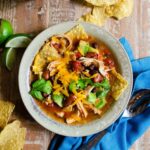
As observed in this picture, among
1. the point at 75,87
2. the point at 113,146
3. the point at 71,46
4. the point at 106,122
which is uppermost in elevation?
the point at 71,46

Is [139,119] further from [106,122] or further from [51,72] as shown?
[51,72]

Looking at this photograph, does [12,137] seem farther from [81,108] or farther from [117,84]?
[117,84]

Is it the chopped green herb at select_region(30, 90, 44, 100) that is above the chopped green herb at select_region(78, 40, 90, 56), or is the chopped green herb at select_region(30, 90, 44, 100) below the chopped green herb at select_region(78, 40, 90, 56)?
below

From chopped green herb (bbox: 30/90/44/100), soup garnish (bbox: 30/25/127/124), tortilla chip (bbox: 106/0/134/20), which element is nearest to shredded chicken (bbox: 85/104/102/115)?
soup garnish (bbox: 30/25/127/124)

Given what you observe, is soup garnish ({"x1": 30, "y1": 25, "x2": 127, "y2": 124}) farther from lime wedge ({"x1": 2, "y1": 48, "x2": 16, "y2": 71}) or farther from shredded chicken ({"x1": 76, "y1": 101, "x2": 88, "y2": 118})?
lime wedge ({"x1": 2, "y1": 48, "x2": 16, "y2": 71})

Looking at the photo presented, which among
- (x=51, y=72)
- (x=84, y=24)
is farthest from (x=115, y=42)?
(x=51, y=72)
